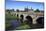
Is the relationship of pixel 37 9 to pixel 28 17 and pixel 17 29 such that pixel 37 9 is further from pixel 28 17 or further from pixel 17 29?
pixel 17 29

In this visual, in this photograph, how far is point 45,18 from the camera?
0.96m

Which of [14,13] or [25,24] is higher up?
[14,13]

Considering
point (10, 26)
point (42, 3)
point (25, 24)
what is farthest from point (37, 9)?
point (10, 26)

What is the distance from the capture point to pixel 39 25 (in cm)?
95

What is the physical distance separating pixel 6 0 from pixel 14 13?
15cm

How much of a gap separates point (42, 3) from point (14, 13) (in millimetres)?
319

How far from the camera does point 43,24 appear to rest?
963mm

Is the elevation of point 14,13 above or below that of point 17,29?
above

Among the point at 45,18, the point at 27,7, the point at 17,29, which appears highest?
the point at 27,7
